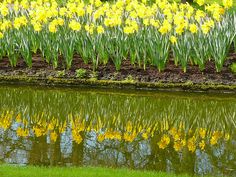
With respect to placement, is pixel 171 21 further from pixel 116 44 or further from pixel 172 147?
pixel 172 147

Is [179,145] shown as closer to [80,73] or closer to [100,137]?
[100,137]

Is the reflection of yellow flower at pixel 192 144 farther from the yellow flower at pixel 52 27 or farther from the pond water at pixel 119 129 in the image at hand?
the yellow flower at pixel 52 27

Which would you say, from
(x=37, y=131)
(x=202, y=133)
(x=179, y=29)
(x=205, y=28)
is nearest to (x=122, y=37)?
(x=179, y=29)

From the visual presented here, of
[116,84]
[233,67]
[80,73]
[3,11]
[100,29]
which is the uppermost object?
[3,11]

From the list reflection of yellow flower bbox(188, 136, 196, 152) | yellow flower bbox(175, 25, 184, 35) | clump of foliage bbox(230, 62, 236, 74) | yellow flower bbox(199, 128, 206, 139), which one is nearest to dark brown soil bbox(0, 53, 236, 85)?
clump of foliage bbox(230, 62, 236, 74)

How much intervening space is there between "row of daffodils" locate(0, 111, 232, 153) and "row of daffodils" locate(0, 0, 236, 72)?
272cm

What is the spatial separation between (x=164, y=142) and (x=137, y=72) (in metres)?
3.91

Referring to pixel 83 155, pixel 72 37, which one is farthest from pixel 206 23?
pixel 83 155

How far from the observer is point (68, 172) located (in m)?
6.37

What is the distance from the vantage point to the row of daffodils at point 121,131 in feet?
26.7

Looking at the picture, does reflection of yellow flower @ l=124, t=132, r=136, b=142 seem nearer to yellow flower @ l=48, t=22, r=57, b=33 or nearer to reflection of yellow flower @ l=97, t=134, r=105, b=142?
reflection of yellow flower @ l=97, t=134, r=105, b=142

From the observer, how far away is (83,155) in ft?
24.2

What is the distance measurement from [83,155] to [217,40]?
513cm

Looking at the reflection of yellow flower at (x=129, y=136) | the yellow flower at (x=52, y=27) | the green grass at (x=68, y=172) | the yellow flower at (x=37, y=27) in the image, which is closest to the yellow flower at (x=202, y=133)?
the reflection of yellow flower at (x=129, y=136)
